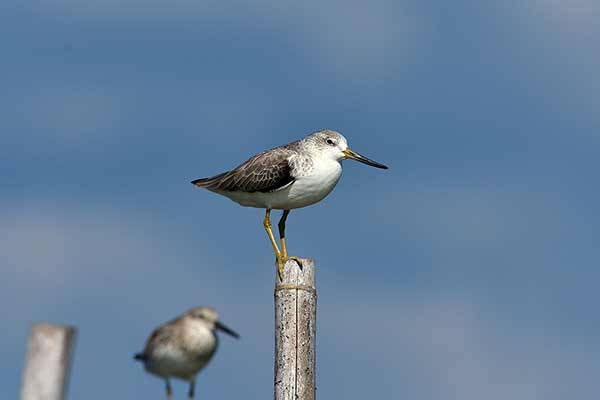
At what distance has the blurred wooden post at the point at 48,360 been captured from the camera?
1043 cm

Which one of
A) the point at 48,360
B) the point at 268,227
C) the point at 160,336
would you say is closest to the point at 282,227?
the point at 268,227

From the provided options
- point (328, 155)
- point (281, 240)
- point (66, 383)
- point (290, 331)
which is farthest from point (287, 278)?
point (66, 383)

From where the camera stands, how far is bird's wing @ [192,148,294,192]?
697 inches

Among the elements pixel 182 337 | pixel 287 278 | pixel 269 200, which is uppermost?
pixel 269 200

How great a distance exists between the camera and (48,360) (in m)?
10.5

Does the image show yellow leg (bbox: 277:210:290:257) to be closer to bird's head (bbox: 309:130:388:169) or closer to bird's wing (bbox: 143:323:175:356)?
bird's head (bbox: 309:130:388:169)

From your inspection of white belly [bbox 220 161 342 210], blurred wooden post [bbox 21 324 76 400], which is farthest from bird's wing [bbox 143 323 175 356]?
white belly [bbox 220 161 342 210]

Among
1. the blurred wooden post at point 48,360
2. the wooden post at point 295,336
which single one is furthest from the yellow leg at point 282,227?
the blurred wooden post at point 48,360

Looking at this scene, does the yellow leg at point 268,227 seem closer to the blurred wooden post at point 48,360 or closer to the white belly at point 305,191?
the white belly at point 305,191

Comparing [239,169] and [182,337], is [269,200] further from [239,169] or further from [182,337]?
[182,337]

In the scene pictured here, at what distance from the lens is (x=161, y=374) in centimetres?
1220

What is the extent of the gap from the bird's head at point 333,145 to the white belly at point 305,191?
27cm

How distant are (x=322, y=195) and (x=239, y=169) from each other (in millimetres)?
1399

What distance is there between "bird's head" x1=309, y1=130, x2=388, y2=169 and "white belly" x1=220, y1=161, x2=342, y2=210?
0.27 meters
